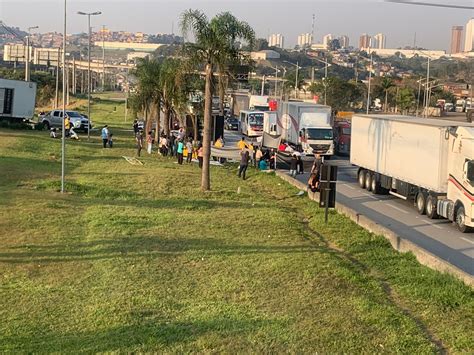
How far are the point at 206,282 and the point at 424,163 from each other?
40.6 ft

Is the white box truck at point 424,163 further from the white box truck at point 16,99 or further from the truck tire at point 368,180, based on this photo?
the white box truck at point 16,99

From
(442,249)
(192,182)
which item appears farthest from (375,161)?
(442,249)

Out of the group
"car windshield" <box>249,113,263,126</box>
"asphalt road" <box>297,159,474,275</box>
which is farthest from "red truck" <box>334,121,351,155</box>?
"asphalt road" <box>297,159,474,275</box>

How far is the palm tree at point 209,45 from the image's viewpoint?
23.5 metres

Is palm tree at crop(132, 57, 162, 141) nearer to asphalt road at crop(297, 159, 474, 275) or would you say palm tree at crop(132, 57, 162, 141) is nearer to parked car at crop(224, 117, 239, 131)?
parked car at crop(224, 117, 239, 131)

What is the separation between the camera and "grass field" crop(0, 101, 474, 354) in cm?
884

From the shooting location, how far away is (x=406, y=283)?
1202 cm

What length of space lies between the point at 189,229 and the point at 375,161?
1263cm

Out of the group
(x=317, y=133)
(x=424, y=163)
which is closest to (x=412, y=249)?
(x=424, y=163)

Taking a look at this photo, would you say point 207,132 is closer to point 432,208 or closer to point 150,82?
point 432,208

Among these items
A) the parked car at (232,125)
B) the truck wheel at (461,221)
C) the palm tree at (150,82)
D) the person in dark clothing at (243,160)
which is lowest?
the truck wheel at (461,221)

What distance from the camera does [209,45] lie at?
23.6 metres

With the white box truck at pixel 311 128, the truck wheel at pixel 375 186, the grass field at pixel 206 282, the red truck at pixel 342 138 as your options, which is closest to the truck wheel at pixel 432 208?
the grass field at pixel 206 282

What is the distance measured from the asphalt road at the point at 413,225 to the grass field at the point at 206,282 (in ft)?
6.12
